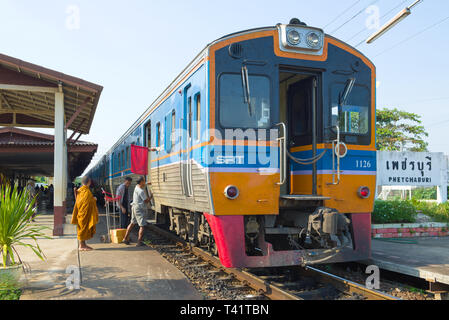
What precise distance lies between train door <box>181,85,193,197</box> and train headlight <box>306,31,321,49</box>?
82.8 inches

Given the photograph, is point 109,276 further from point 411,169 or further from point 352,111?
point 411,169

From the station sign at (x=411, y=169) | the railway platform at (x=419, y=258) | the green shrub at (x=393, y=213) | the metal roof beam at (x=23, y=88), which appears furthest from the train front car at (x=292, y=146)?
the metal roof beam at (x=23, y=88)

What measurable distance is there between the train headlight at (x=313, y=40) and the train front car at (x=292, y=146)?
16mm

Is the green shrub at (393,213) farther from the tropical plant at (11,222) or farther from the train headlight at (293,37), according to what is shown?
the tropical plant at (11,222)

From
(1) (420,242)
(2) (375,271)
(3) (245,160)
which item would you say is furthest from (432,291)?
(1) (420,242)

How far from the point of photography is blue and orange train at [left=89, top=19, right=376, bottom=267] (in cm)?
600

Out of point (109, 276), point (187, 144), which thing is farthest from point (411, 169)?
point (109, 276)

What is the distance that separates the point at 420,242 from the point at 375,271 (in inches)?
137

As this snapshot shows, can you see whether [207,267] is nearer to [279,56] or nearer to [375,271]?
[375,271]

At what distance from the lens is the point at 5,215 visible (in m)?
5.81

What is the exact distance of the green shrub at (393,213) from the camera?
10750 millimetres

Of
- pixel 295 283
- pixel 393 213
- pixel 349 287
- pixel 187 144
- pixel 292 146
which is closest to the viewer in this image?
pixel 349 287

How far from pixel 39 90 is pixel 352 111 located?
851 cm

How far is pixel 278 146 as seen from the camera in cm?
630
